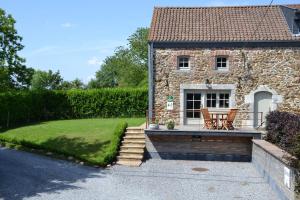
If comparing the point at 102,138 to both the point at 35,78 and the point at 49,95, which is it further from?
the point at 35,78

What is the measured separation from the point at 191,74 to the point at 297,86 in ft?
19.8

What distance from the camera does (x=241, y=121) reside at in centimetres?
2250

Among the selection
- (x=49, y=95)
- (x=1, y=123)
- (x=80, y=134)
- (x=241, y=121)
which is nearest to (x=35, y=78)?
(x=49, y=95)

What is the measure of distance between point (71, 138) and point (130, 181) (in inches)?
316

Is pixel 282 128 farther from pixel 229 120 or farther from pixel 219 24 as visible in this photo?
pixel 219 24

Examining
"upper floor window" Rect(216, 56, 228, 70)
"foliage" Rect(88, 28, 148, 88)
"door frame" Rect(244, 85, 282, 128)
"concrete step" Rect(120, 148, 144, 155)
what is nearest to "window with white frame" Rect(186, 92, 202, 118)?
"upper floor window" Rect(216, 56, 228, 70)

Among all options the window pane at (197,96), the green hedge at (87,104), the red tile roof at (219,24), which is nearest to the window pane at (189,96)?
the window pane at (197,96)

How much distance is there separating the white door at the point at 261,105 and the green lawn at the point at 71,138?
7.97 meters

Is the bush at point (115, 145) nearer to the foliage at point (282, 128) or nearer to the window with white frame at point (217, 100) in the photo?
the window with white frame at point (217, 100)

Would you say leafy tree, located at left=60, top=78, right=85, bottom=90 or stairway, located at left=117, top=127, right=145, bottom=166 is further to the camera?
leafy tree, located at left=60, top=78, right=85, bottom=90

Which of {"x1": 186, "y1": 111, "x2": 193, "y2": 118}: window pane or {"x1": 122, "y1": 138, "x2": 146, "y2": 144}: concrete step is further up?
{"x1": 186, "y1": 111, "x2": 193, "y2": 118}: window pane

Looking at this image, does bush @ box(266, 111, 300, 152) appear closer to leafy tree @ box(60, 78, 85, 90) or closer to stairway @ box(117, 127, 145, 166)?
stairway @ box(117, 127, 145, 166)

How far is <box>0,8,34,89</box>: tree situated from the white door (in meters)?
14.9

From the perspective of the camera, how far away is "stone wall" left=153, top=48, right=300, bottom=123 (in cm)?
2200
